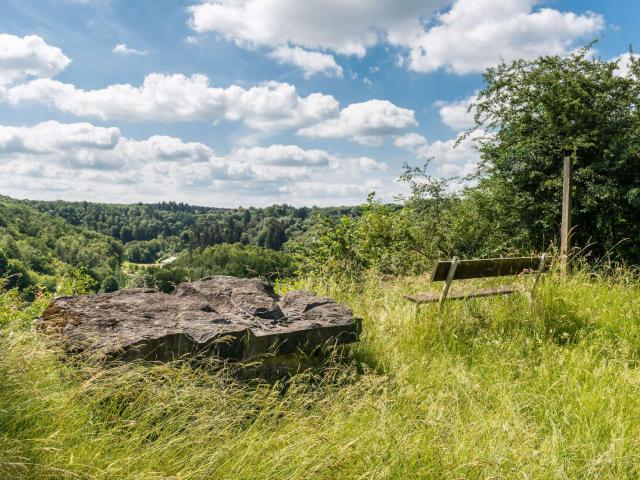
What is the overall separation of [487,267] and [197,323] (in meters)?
3.74

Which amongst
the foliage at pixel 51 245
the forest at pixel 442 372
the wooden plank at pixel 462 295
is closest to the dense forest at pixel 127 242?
the foliage at pixel 51 245

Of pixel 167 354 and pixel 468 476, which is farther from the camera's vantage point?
pixel 167 354

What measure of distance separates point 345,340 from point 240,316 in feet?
3.45

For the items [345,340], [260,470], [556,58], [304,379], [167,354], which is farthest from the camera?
[556,58]

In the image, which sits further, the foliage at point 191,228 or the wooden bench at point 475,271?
the foliage at point 191,228

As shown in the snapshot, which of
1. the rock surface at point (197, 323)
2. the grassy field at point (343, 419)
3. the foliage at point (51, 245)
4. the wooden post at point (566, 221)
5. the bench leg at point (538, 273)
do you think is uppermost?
the wooden post at point (566, 221)

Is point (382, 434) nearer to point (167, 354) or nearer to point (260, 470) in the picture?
point (260, 470)

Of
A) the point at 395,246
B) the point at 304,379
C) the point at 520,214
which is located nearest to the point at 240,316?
the point at 304,379

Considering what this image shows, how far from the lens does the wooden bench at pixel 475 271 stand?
567 cm

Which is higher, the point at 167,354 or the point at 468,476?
the point at 167,354

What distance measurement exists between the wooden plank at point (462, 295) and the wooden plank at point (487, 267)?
0.19m

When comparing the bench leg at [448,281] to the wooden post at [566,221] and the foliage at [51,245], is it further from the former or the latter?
the foliage at [51,245]

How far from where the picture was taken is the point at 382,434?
2.81 metres

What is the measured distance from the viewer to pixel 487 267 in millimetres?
6102
